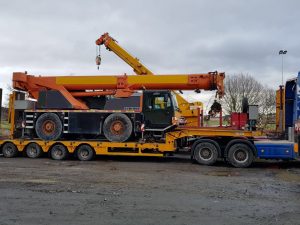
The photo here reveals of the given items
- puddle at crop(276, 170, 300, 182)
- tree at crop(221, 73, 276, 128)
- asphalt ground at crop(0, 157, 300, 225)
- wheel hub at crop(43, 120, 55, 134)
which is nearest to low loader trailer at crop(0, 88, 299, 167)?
wheel hub at crop(43, 120, 55, 134)

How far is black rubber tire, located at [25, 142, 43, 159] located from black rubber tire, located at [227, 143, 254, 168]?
7.98 m

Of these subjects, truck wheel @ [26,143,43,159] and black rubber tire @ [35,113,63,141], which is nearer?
black rubber tire @ [35,113,63,141]

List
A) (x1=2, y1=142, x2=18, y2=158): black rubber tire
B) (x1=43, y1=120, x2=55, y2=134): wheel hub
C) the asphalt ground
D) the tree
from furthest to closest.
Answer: the tree → (x1=2, y1=142, x2=18, y2=158): black rubber tire → (x1=43, y1=120, x2=55, y2=134): wheel hub → the asphalt ground

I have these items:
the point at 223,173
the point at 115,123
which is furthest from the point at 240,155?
the point at 115,123

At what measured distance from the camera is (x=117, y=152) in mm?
16766

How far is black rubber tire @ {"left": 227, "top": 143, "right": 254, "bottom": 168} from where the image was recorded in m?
15.3

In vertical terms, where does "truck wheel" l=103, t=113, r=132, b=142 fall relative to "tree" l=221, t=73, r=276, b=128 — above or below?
below

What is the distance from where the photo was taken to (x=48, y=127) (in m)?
17.5

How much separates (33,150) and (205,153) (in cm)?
738

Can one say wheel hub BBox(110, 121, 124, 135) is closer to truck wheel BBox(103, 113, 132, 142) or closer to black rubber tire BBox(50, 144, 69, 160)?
truck wheel BBox(103, 113, 132, 142)

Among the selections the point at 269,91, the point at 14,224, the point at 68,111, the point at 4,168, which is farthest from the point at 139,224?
the point at 269,91

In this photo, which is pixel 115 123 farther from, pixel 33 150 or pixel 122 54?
pixel 122 54

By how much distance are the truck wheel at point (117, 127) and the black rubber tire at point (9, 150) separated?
13.9 ft

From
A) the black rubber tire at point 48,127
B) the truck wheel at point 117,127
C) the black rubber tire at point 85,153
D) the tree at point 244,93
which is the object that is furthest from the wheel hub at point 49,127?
the tree at point 244,93
